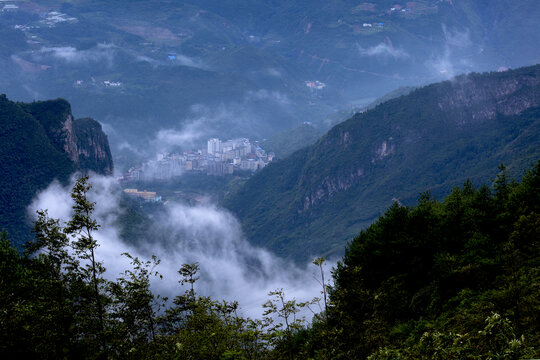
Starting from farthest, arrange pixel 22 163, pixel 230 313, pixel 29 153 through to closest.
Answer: pixel 29 153
pixel 22 163
pixel 230 313

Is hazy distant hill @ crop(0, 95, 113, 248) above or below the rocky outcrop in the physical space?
below

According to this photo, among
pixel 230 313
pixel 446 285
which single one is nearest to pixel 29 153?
pixel 230 313

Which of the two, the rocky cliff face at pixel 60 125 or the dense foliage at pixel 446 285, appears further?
the rocky cliff face at pixel 60 125

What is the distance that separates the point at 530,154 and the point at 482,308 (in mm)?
122363

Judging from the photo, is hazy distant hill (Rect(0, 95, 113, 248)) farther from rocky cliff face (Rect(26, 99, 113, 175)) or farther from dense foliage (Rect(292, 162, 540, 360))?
dense foliage (Rect(292, 162, 540, 360))

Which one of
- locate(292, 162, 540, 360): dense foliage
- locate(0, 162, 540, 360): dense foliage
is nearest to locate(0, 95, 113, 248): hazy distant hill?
locate(0, 162, 540, 360): dense foliage

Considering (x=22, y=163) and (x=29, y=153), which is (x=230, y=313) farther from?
(x=29, y=153)

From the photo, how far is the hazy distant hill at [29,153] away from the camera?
406 ft

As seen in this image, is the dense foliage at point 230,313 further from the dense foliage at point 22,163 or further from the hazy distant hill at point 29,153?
the hazy distant hill at point 29,153

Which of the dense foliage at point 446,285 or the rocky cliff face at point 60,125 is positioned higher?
the rocky cliff face at point 60,125

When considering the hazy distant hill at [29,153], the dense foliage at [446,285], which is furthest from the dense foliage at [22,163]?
the dense foliage at [446,285]

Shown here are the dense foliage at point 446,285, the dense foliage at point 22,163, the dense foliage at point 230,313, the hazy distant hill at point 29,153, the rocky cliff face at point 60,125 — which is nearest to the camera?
the dense foliage at point 446,285

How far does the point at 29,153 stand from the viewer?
14038 centimetres

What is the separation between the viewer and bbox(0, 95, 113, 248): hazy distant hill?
406ft
